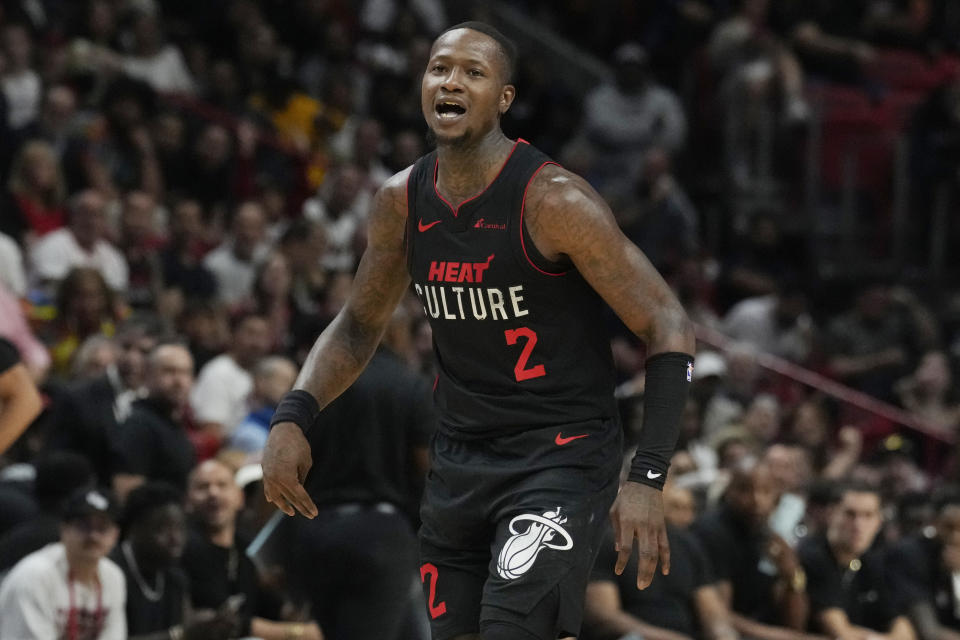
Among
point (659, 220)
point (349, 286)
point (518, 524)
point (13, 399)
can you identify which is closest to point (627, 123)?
point (659, 220)

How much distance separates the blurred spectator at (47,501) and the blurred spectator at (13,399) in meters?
0.69

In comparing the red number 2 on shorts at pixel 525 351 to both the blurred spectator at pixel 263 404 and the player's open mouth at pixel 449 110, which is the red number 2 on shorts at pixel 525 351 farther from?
the blurred spectator at pixel 263 404

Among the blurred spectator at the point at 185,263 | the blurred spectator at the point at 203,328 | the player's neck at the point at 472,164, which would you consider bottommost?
the blurred spectator at the point at 203,328

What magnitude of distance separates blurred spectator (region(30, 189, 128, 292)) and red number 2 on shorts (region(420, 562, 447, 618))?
563cm

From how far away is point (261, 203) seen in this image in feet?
38.8

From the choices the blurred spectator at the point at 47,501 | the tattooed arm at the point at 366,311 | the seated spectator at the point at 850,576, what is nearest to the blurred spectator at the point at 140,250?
the blurred spectator at the point at 47,501

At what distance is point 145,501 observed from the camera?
6.85 metres

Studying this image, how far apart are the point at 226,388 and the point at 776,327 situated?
552 centimetres

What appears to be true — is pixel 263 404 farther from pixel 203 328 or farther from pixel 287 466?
pixel 287 466

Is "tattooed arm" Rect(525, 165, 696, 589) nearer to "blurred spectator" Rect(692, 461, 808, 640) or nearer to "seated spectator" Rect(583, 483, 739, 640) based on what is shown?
"seated spectator" Rect(583, 483, 739, 640)

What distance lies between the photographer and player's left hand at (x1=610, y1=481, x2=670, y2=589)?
3889 millimetres

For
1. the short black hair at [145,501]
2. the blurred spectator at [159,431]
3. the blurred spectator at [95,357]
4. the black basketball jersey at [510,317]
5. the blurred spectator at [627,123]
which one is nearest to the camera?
the black basketball jersey at [510,317]

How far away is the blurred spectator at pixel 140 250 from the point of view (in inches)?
397

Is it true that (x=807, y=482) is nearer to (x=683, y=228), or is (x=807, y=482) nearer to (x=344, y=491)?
(x=683, y=228)
